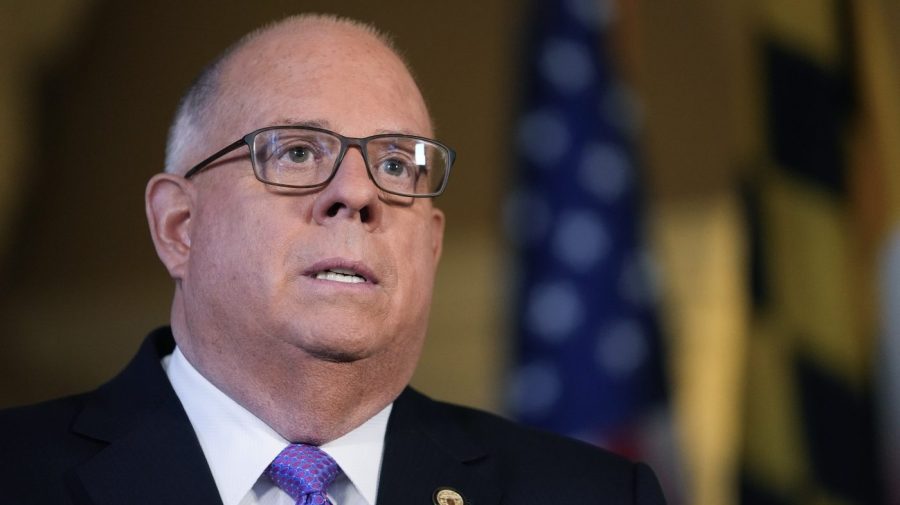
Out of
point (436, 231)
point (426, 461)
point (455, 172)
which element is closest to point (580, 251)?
point (455, 172)

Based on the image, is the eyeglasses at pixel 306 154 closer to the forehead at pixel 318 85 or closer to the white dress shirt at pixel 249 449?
the forehead at pixel 318 85

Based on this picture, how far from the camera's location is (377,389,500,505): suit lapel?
216 centimetres

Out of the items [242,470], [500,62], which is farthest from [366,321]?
[500,62]

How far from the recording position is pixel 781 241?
3496 millimetres

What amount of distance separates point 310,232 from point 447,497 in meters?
0.55

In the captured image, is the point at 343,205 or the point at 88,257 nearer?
the point at 343,205

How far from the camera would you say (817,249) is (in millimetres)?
3480

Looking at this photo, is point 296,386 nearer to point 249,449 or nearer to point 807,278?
point 249,449

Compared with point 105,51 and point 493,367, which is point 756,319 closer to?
point 493,367

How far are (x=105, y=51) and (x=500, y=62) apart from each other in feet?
5.64

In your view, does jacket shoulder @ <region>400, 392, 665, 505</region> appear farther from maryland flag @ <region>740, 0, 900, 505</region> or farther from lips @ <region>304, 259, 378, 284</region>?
maryland flag @ <region>740, 0, 900, 505</region>

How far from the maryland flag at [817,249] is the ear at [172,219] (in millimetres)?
1835

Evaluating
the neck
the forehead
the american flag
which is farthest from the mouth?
the american flag

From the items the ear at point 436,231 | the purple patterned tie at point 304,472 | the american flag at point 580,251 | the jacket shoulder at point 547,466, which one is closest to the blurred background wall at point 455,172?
the american flag at point 580,251
